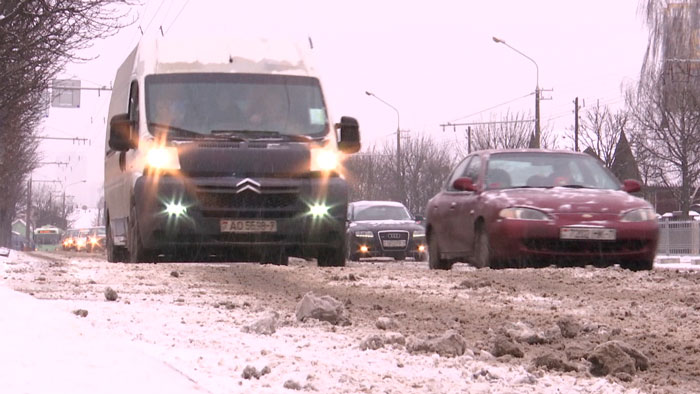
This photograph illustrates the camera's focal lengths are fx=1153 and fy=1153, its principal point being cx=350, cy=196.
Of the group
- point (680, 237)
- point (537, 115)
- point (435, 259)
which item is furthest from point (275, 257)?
point (537, 115)

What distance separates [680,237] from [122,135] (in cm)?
2773

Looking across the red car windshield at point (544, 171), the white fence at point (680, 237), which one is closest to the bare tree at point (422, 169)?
the white fence at point (680, 237)

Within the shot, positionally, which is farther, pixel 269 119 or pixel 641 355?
pixel 269 119

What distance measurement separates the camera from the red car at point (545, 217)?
12414mm

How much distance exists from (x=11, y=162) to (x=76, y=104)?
8078 mm

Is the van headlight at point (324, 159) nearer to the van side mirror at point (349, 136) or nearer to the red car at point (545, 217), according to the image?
the van side mirror at point (349, 136)

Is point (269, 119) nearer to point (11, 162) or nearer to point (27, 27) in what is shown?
point (27, 27)

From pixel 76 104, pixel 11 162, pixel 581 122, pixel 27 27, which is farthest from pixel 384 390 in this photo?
pixel 581 122

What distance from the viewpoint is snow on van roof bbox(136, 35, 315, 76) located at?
13453 millimetres

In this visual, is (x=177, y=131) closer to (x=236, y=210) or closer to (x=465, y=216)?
(x=236, y=210)

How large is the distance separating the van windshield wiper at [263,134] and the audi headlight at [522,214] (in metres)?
2.29

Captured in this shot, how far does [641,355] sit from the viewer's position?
5488mm

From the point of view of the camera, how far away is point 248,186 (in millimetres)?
12578

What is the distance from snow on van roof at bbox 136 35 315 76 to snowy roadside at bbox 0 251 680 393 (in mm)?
6536
